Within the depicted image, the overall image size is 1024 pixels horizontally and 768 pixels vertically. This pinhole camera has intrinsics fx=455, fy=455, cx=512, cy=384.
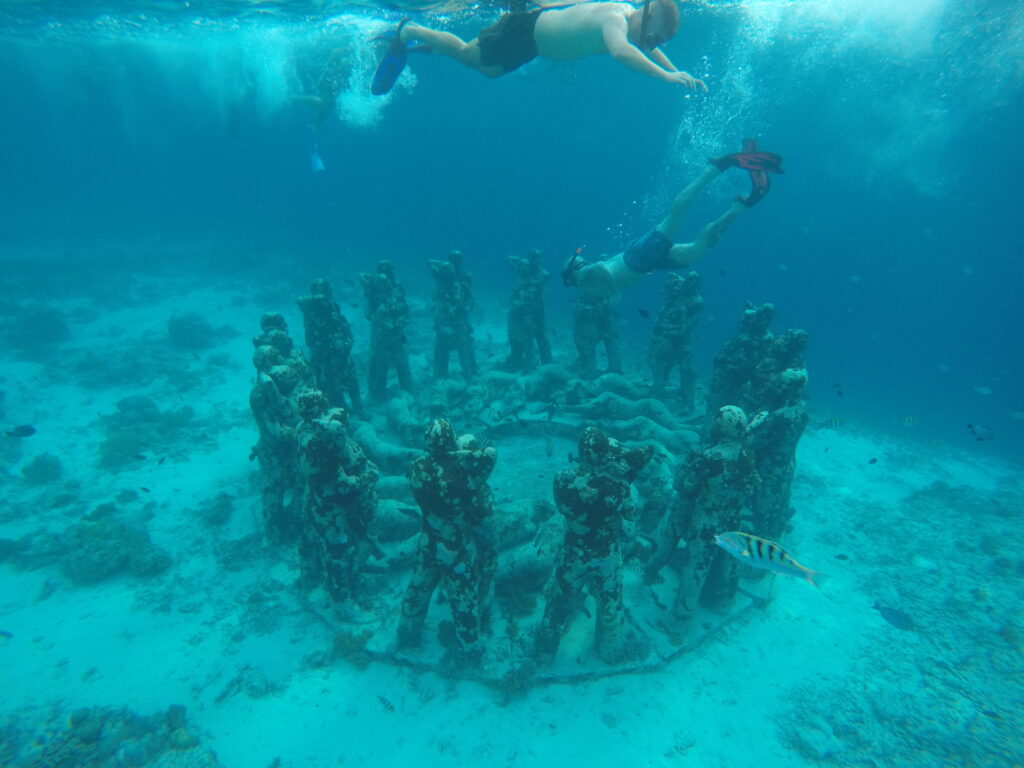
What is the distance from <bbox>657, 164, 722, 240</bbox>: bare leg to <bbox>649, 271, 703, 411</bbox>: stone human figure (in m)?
1.31

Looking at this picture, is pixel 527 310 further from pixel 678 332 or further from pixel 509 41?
pixel 509 41

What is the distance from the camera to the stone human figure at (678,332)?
11.7m

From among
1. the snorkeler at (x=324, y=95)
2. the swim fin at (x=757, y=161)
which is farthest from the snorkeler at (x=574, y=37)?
the snorkeler at (x=324, y=95)

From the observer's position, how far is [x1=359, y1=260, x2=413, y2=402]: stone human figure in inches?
463

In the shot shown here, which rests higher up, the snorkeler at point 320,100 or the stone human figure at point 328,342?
the snorkeler at point 320,100

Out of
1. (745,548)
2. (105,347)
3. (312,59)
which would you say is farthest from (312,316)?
(312,59)

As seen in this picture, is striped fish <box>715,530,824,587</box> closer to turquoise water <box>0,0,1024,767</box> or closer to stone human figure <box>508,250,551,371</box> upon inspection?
turquoise water <box>0,0,1024,767</box>

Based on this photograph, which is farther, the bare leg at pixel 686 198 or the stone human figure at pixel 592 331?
the stone human figure at pixel 592 331

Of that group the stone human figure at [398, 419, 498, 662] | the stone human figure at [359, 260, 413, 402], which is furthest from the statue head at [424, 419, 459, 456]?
the stone human figure at [359, 260, 413, 402]

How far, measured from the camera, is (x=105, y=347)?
60.3ft

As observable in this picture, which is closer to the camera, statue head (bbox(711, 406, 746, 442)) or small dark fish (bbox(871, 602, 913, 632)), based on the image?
statue head (bbox(711, 406, 746, 442))

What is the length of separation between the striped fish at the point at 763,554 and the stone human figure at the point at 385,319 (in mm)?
9288

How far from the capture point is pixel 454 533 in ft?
17.1

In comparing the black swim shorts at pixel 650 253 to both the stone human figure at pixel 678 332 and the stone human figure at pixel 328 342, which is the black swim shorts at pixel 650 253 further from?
the stone human figure at pixel 328 342
